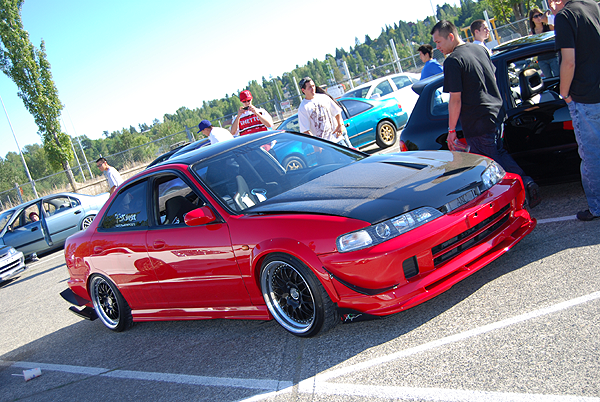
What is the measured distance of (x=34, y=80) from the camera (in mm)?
29141

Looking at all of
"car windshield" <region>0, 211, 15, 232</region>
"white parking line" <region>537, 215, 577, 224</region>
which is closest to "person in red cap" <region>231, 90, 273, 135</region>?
"white parking line" <region>537, 215, 577, 224</region>

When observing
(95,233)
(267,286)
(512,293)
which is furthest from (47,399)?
(512,293)

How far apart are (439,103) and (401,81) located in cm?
932

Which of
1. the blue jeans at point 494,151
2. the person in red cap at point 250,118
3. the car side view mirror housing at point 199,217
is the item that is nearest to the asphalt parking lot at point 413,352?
the blue jeans at point 494,151

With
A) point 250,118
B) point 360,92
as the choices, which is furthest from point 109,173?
point 360,92

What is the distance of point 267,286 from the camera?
3.94m

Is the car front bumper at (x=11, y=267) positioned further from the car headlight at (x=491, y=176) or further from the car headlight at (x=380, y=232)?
the car headlight at (x=491, y=176)

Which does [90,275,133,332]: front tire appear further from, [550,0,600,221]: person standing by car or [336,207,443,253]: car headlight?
[550,0,600,221]: person standing by car

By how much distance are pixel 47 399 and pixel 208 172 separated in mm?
2287

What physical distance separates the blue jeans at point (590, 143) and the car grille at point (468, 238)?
102 cm

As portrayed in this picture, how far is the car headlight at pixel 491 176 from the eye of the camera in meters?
3.91

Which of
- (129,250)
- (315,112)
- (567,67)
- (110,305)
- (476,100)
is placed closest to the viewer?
(567,67)

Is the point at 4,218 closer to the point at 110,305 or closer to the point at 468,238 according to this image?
the point at 110,305

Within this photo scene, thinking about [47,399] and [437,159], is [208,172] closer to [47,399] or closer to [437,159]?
[437,159]
